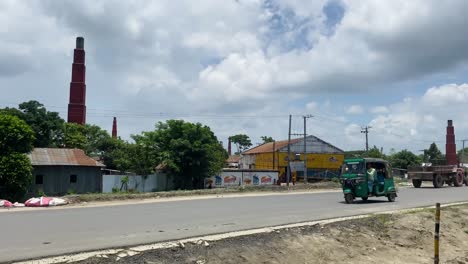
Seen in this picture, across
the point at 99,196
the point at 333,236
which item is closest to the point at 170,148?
the point at 99,196

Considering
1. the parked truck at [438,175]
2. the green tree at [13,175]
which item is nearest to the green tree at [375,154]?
the parked truck at [438,175]

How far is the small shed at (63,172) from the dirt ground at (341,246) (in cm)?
2943

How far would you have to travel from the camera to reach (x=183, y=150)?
4709 cm

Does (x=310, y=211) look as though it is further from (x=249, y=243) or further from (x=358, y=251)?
(x=249, y=243)

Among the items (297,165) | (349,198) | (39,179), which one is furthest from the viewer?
(297,165)

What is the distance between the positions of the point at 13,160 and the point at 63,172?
27.9ft

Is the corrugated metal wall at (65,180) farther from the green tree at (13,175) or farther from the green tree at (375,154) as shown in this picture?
the green tree at (375,154)

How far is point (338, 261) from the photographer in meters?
11.3

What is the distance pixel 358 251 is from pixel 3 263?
8.33m

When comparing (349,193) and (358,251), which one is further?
(349,193)

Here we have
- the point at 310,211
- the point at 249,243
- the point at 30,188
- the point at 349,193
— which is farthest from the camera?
the point at 30,188

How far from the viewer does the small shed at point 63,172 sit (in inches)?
1489

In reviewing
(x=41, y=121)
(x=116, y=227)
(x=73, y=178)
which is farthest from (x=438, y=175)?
(x=41, y=121)

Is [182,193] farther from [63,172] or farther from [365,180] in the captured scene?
[365,180]
